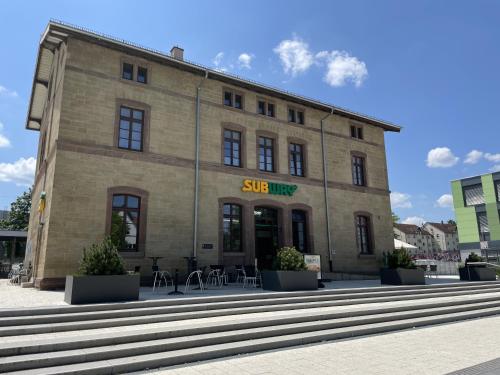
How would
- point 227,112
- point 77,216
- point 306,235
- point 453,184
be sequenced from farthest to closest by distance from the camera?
point 453,184
point 306,235
point 227,112
point 77,216

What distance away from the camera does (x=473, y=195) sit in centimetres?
4506

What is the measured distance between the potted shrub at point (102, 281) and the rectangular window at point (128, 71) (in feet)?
25.3

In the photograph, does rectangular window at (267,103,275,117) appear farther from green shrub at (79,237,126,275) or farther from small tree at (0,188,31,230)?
small tree at (0,188,31,230)

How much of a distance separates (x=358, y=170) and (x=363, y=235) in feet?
12.0

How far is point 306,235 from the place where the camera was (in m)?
17.7

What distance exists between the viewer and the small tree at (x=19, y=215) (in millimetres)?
37875

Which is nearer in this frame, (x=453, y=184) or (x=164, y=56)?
(x=164, y=56)

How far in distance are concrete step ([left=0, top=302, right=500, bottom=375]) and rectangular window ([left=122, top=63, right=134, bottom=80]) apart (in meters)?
10.9

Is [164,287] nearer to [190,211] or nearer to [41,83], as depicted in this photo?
[190,211]

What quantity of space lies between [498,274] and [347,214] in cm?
854

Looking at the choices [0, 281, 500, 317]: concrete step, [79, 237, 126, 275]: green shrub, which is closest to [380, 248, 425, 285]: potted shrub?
[0, 281, 500, 317]: concrete step

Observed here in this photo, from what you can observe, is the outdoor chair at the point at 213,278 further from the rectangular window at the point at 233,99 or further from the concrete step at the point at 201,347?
the rectangular window at the point at 233,99

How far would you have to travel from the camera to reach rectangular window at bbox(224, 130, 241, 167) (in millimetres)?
16128

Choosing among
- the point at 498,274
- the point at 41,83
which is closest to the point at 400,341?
the point at 498,274
